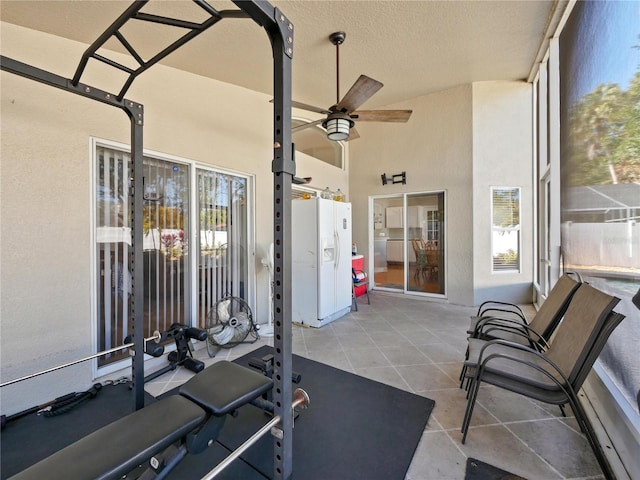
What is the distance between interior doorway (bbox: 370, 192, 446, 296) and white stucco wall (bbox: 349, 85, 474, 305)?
0.62ft

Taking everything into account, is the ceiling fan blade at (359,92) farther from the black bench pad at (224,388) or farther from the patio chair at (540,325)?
the black bench pad at (224,388)

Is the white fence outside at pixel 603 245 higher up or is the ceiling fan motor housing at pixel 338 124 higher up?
the ceiling fan motor housing at pixel 338 124

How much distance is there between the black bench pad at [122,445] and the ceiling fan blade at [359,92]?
257cm

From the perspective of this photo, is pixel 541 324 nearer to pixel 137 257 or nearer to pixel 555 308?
pixel 555 308

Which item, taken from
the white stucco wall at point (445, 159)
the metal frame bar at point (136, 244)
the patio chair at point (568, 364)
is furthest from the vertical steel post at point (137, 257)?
the white stucco wall at point (445, 159)

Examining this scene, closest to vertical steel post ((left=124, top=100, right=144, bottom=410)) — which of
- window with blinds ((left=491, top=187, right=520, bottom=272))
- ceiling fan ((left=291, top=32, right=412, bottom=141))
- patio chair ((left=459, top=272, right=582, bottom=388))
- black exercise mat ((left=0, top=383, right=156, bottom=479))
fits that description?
black exercise mat ((left=0, top=383, right=156, bottom=479))

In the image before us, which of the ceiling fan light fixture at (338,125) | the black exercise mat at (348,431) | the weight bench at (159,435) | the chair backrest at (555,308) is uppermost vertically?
the ceiling fan light fixture at (338,125)

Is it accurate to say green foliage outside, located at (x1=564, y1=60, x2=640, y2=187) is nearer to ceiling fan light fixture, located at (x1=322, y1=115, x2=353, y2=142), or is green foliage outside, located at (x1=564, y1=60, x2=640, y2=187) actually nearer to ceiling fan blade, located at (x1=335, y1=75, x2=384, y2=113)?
ceiling fan blade, located at (x1=335, y1=75, x2=384, y2=113)

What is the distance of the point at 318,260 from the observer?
3.84 metres

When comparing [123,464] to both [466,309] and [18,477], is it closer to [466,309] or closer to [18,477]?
[18,477]

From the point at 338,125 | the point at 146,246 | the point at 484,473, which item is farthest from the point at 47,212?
the point at 484,473

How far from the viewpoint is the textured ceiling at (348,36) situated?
2277 millimetres

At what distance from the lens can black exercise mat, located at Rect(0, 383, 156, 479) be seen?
167 centimetres

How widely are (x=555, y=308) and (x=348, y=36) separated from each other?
349 centimetres
